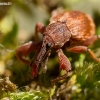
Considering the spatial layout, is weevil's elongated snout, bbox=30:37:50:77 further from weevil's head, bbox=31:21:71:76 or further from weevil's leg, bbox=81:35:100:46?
weevil's leg, bbox=81:35:100:46

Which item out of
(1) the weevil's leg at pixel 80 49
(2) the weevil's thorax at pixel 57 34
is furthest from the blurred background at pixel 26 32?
(2) the weevil's thorax at pixel 57 34

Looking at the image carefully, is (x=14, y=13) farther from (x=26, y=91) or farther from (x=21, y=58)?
(x=26, y=91)

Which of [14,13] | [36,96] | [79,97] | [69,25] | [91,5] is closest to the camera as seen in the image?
[36,96]

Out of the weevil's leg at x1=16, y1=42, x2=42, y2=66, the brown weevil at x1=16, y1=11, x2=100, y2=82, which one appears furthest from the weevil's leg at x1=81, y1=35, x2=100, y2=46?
the weevil's leg at x1=16, y1=42, x2=42, y2=66

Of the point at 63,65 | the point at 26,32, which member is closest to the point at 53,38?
the point at 63,65

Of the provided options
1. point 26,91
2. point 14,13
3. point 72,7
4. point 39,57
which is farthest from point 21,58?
point 72,7

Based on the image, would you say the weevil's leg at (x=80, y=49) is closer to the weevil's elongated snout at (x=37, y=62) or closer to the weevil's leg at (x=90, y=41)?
the weevil's leg at (x=90, y=41)

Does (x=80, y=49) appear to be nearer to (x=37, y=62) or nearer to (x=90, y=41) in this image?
(x=90, y=41)
